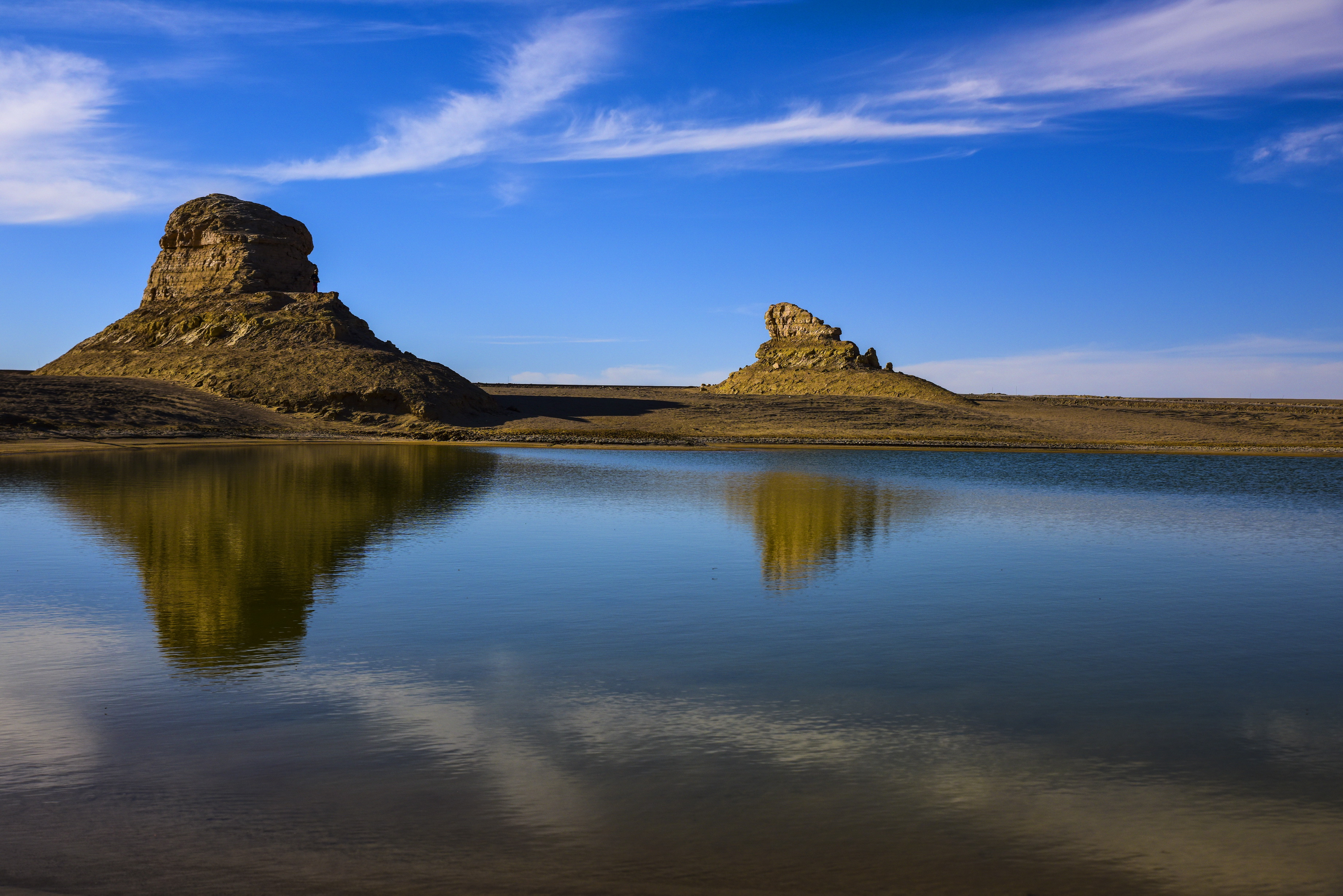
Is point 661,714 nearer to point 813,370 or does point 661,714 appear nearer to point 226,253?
point 226,253

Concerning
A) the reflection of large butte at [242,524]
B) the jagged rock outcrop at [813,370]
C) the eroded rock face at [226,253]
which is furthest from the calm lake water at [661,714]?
the jagged rock outcrop at [813,370]

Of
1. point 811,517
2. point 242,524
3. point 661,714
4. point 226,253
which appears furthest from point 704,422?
point 661,714

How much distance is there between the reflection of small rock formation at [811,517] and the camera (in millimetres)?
16109

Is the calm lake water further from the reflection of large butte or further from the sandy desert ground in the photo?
the sandy desert ground

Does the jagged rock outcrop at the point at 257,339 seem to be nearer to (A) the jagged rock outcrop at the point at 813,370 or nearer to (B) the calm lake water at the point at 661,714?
(A) the jagged rock outcrop at the point at 813,370

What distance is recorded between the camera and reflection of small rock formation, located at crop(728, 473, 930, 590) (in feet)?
52.9

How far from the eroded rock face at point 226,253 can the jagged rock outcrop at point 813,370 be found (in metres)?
50.6

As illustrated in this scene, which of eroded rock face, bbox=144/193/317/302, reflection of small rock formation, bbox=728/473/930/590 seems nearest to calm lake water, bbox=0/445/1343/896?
reflection of small rock formation, bbox=728/473/930/590

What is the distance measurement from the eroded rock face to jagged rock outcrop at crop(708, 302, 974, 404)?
50600 millimetres

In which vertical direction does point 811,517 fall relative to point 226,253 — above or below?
below

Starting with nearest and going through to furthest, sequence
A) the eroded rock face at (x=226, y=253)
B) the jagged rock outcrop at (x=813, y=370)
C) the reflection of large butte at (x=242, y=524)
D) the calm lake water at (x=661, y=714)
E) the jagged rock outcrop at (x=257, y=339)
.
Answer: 1. the calm lake water at (x=661, y=714)
2. the reflection of large butte at (x=242, y=524)
3. the jagged rock outcrop at (x=257, y=339)
4. the eroded rock face at (x=226, y=253)
5. the jagged rock outcrop at (x=813, y=370)

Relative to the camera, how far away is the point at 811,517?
23.0 meters

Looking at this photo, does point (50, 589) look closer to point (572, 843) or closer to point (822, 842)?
point (572, 843)

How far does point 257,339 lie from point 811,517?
68408 millimetres
